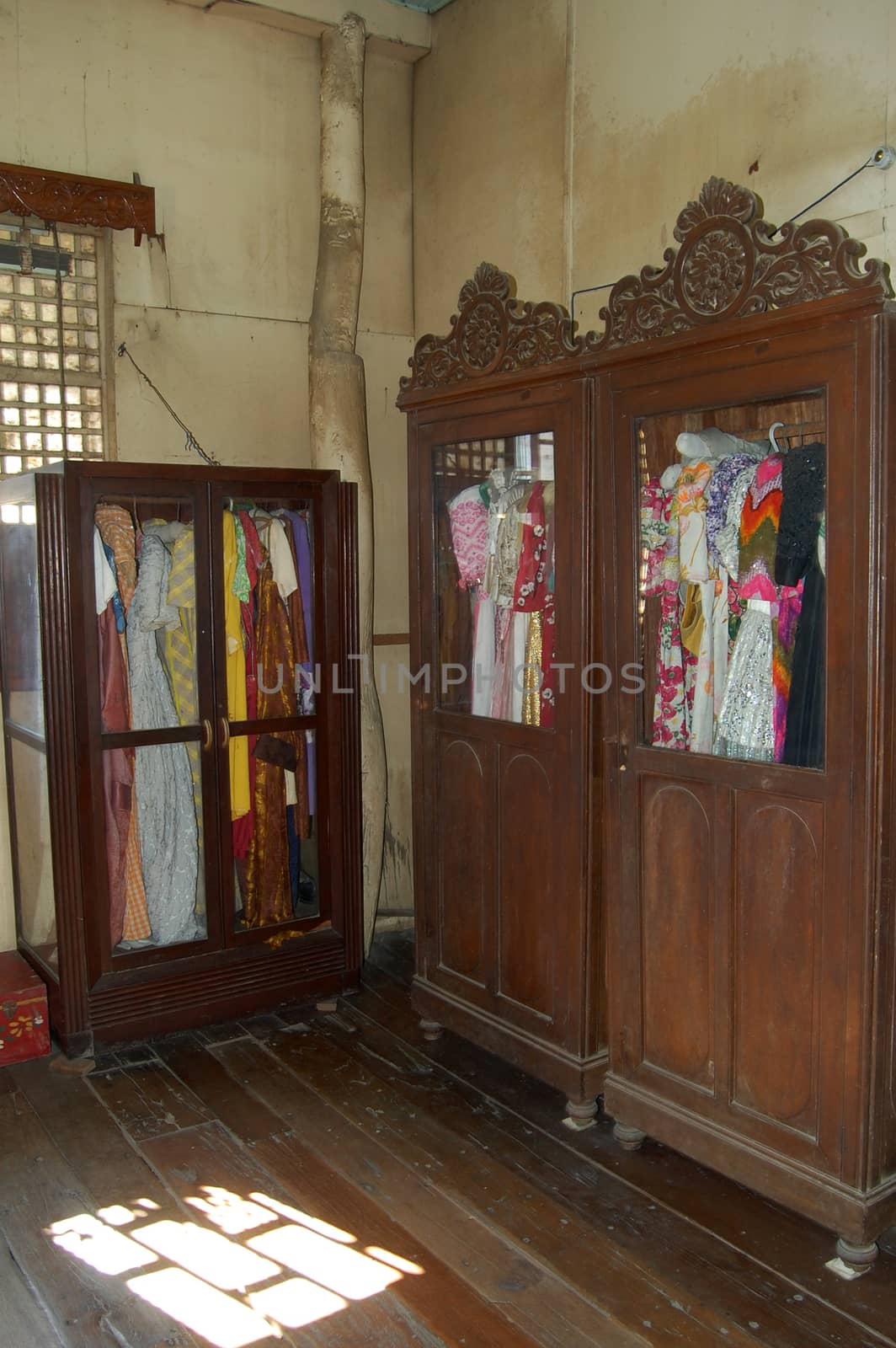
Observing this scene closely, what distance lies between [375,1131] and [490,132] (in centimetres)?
342

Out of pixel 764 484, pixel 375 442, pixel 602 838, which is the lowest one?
pixel 602 838

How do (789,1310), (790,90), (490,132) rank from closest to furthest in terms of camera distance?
(789,1310)
(790,90)
(490,132)

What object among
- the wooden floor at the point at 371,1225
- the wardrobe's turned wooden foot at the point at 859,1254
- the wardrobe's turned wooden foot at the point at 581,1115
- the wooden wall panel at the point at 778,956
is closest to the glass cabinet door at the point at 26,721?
the wooden floor at the point at 371,1225

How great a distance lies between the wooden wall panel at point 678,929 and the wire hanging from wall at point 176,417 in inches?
84.0

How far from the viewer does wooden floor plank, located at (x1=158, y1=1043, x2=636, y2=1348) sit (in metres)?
2.11

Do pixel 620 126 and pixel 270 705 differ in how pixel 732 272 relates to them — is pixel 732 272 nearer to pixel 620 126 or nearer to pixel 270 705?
pixel 620 126

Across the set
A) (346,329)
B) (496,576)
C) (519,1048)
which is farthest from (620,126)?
(519,1048)

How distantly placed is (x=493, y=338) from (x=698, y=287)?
72 centimetres

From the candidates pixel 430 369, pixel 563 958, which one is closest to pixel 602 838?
Result: pixel 563 958

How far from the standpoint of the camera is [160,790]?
346cm

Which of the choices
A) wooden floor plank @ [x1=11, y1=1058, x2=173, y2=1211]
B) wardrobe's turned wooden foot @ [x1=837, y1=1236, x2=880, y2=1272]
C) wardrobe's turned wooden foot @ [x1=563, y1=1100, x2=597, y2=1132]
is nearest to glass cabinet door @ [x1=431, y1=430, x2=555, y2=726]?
wardrobe's turned wooden foot @ [x1=563, y1=1100, x2=597, y2=1132]

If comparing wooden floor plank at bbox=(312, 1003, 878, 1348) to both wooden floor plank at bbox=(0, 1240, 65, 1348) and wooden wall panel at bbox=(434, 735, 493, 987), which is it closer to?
wooden wall panel at bbox=(434, 735, 493, 987)

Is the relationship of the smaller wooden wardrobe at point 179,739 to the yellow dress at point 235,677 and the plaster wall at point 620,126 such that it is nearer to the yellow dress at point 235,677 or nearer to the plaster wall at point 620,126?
the yellow dress at point 235,677

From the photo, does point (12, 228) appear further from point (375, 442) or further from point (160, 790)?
point (160, 790)
